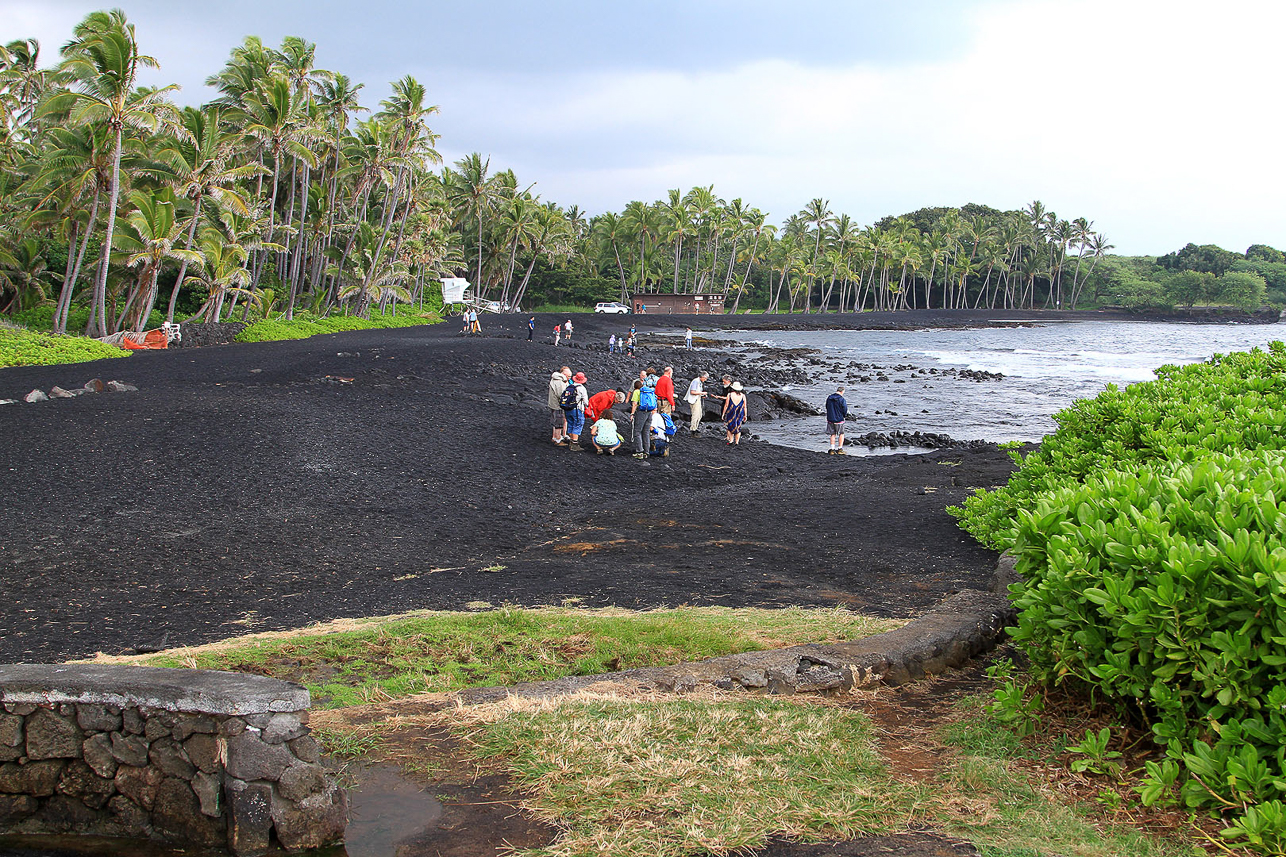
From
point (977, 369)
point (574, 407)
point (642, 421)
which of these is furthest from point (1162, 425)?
point (977, 369)

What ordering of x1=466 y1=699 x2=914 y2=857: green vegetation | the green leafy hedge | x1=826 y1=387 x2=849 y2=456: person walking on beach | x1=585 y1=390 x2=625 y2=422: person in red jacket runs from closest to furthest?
x1=466 y1=699 x2=914 y2=857: green vegetation, x1=585 y1=390 x2=625 y2=422: person in red jacket, x1=826 y1=387 x2=849 y2=456: person walking on beach, the green leafy hedge

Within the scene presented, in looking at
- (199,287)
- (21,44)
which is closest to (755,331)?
(199,287)

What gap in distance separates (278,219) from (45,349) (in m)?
24.8

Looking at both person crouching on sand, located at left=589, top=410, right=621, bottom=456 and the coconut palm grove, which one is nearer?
person crouching on sand, located at left=589, top=410, right=621, bottom=456

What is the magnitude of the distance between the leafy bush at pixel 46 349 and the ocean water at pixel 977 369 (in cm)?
1795

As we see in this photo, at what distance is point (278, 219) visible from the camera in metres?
46.6

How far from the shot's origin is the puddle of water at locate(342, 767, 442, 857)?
11.3ft

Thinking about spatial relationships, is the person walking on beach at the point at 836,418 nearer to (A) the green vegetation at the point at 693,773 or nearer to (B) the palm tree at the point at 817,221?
(A) the green vegetation at the point at 693,773

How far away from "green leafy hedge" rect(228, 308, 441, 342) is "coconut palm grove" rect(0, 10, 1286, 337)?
128 centimetres

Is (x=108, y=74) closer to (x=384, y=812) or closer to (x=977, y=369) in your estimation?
(x=384, y=812)

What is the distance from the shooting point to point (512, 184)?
2977 inches

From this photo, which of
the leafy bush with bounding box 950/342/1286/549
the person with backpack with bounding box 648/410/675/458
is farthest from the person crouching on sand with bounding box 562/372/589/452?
the leafy bush with bounding box 950/342/1286/549

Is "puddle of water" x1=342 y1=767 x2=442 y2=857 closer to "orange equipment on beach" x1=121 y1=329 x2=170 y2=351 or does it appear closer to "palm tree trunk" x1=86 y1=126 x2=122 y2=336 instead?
"palm tree trunk" x1=86 y1=126 x2=122 y2=336

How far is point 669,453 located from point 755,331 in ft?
193
